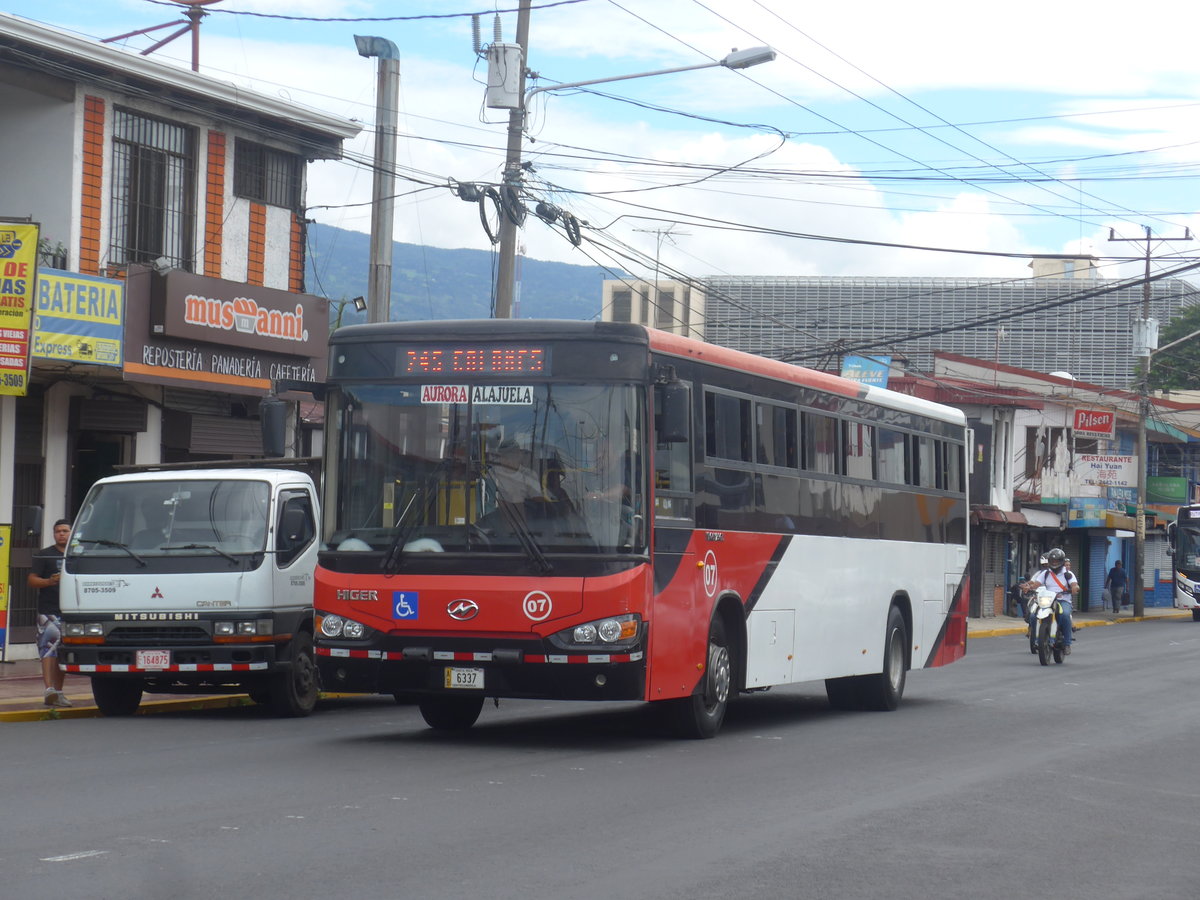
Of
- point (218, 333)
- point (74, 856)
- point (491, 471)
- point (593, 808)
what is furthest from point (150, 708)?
point (74, 856)

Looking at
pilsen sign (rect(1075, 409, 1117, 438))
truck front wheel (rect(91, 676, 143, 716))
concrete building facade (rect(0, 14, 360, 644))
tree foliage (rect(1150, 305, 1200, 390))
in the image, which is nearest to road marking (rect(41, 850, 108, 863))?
truck front wheel (rect(91, 676, 143, 716))

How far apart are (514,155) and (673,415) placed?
36.2 ft

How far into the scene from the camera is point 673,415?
39.7 feet

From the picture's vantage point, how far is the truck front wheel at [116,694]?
50.3 ft

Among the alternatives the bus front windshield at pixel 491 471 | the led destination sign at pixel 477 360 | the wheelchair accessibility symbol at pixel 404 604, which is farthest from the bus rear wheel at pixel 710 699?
the led destination sign at pixel 477 360

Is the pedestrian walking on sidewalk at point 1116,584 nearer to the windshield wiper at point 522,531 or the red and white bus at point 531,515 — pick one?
the red and white bus at point 531,515

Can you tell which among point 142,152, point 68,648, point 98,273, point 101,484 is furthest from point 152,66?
point 68,648

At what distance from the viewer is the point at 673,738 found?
13391mm

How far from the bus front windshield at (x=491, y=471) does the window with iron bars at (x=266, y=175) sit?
13163 mm

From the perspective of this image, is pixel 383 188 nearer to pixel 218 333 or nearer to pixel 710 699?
pixel 218 333

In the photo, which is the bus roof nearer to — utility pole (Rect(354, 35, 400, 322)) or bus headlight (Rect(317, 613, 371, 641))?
bus headlight (Rect(317, 613, 371, 641))

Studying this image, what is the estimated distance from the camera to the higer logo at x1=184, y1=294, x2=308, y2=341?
2241 centimetres

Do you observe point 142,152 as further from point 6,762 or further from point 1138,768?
point 1138,768

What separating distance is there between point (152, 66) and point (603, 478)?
13.1 m
